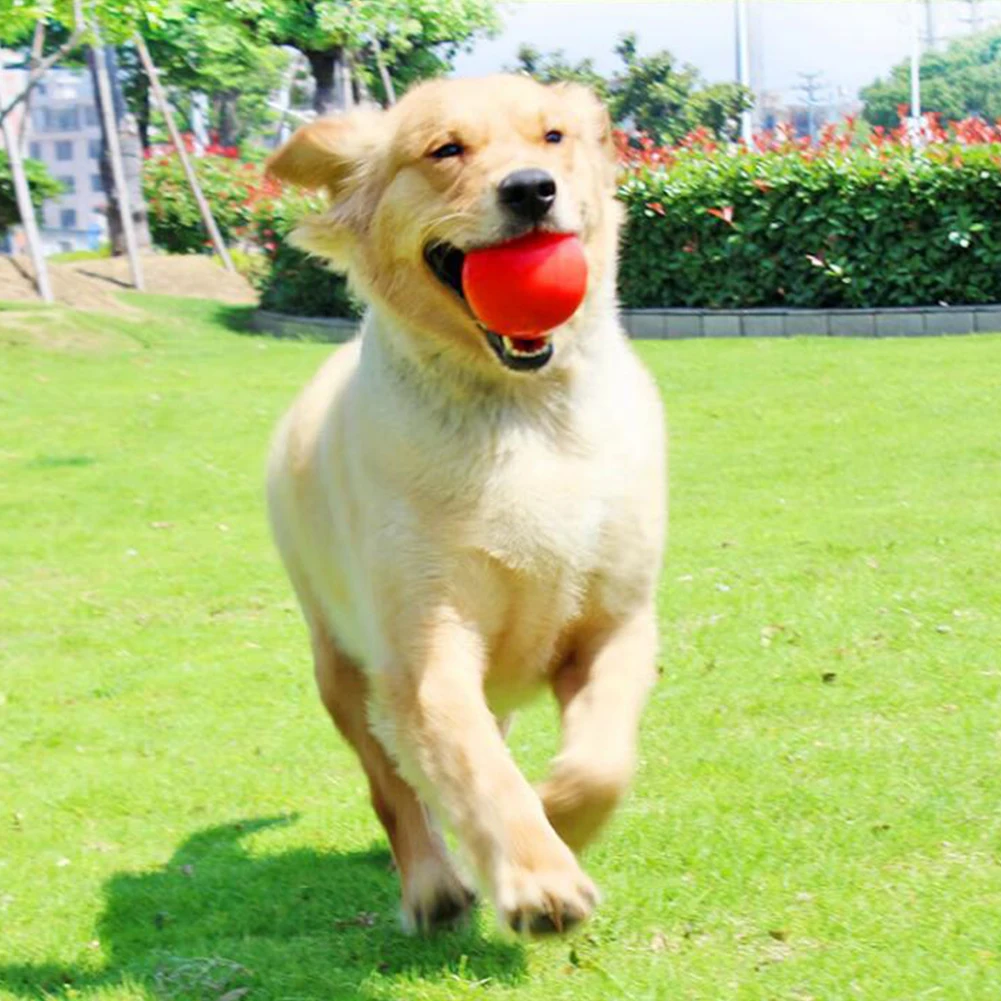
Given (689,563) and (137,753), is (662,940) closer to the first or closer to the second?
(137,753)

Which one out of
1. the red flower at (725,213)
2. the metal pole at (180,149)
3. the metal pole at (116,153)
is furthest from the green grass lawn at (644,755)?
the metal pole at (116,153)

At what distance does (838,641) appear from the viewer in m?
7.31

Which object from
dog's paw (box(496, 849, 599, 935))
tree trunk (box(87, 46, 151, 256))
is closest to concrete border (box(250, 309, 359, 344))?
tree trunk (box(87, 46, 151, 256))

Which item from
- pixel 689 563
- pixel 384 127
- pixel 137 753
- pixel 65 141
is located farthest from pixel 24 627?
pixel 65 141

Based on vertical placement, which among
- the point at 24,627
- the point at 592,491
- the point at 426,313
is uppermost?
the point at 426,313

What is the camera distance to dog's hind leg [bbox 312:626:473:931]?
4523mm

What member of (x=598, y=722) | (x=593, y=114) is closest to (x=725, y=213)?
(x=593, y=114)

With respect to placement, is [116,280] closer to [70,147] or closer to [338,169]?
[338,169]

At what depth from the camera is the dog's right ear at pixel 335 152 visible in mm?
4531

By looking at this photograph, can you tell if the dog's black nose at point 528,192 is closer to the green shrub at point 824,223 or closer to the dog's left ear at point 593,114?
the dog's left ear at point 593,114

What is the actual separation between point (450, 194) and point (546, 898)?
5.76 feet

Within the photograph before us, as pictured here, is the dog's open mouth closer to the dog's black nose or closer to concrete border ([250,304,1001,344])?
the dog's black nose

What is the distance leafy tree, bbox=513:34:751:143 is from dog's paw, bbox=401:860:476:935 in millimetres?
46997

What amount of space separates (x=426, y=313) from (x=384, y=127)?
0.62m
